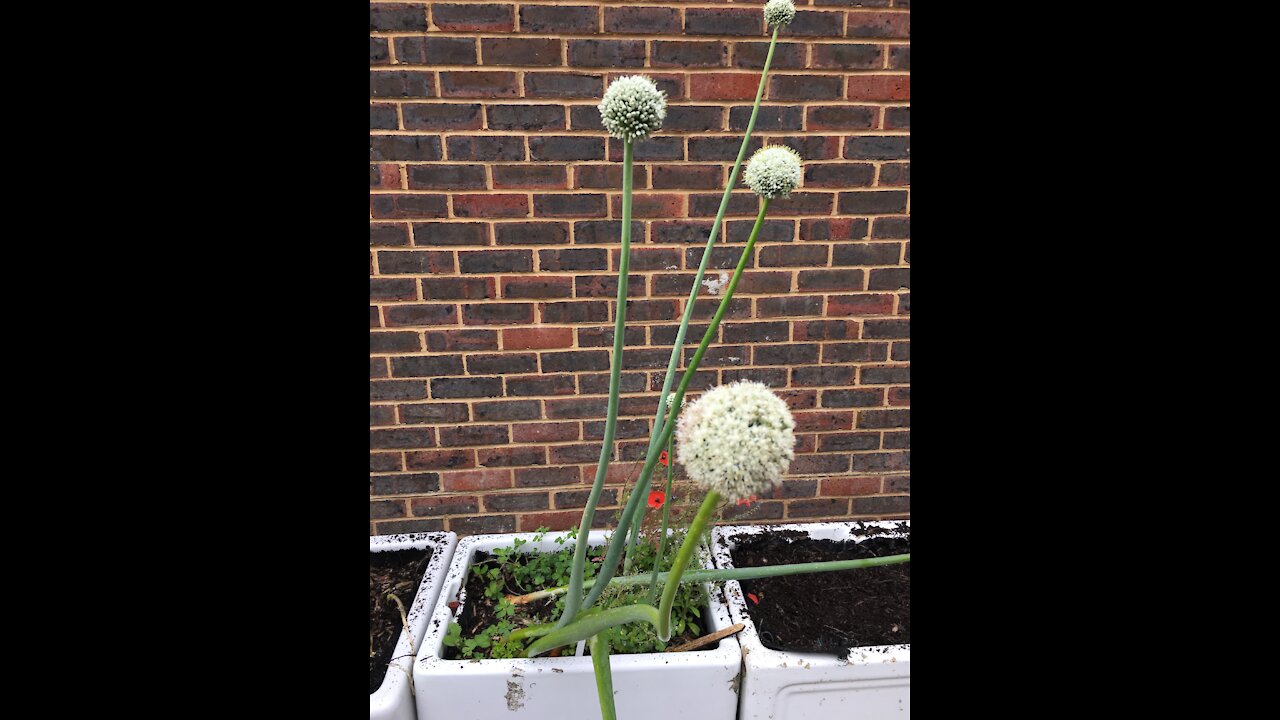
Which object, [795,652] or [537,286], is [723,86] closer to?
[537,286]

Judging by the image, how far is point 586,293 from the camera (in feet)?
6.17

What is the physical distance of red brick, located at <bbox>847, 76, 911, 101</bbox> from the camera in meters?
1.77

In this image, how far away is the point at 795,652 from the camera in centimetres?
140

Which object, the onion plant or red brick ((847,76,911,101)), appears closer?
the onion plant

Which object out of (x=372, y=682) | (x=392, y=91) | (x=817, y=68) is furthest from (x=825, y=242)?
(x=372, y=682)

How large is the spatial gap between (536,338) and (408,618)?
845 millimetres

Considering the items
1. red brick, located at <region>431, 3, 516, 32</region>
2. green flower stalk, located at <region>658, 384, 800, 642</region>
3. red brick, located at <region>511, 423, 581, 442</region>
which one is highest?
red brick, located at <region>431, 3, 516, 32</region>

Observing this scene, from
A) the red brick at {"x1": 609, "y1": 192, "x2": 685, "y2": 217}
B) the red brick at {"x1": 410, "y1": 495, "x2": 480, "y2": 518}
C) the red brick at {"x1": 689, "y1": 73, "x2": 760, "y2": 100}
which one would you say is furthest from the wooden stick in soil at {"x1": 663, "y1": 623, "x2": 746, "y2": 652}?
the red brick at {"x1": 689, "y1": 73, "x2": 760, "y2": 100}

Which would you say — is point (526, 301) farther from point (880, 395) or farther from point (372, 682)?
point (880, 395)

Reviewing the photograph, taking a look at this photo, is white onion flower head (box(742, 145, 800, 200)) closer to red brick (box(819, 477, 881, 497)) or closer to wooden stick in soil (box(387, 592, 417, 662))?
wooden stick in soil (box(387, 592, 417, 662))

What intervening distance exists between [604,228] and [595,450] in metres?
0.73

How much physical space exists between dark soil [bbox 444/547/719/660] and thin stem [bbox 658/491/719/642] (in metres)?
0.51

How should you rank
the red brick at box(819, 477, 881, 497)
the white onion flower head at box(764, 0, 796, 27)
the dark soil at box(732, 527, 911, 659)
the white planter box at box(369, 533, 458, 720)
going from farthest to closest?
the red brick at box(819, 477, 881, 497) → the dark soil at box(732, 527, 911, 659) → the white planter box at box(369, 533, 458, 720) → the white onion flower head at box(764, 0, 796, 27)

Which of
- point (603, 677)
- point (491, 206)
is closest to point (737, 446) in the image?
point (603, 677)
